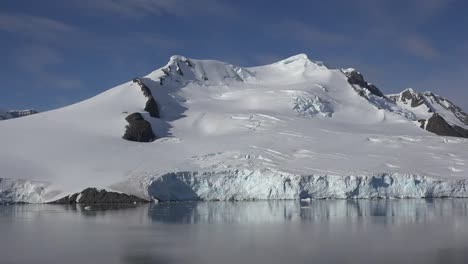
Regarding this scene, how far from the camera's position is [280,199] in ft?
130

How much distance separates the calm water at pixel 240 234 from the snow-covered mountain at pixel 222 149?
5233 mm

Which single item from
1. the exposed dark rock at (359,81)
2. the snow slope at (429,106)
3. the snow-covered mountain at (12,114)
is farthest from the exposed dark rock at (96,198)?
the snow-covered mountain at (12,114)

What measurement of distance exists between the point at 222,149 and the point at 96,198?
11.0 metres

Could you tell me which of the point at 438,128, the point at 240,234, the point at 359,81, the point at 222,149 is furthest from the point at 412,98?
the point at 240,234

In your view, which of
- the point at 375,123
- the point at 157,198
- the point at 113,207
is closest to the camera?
the point at 113,207

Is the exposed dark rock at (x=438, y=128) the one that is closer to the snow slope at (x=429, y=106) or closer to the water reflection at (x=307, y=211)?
the snow slope at (x=429, y=106)

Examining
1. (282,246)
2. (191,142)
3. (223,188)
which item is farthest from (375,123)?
(282,246)

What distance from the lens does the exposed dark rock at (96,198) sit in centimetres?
3691

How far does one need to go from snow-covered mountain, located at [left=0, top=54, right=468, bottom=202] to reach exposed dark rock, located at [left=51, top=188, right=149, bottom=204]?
1.65ft

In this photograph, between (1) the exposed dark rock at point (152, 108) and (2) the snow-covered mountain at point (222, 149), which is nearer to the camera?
(2) the snow-covered mountain at point (222, 149)

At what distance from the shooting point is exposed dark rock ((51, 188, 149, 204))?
3691 centimetres

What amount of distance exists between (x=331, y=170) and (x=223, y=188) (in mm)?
7380

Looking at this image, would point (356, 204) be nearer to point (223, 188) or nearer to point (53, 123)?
point (223, 188)

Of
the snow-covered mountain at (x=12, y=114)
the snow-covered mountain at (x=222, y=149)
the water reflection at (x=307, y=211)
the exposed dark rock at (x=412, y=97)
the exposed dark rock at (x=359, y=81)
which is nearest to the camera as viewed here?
the water reflection at (x=307, y=211)
